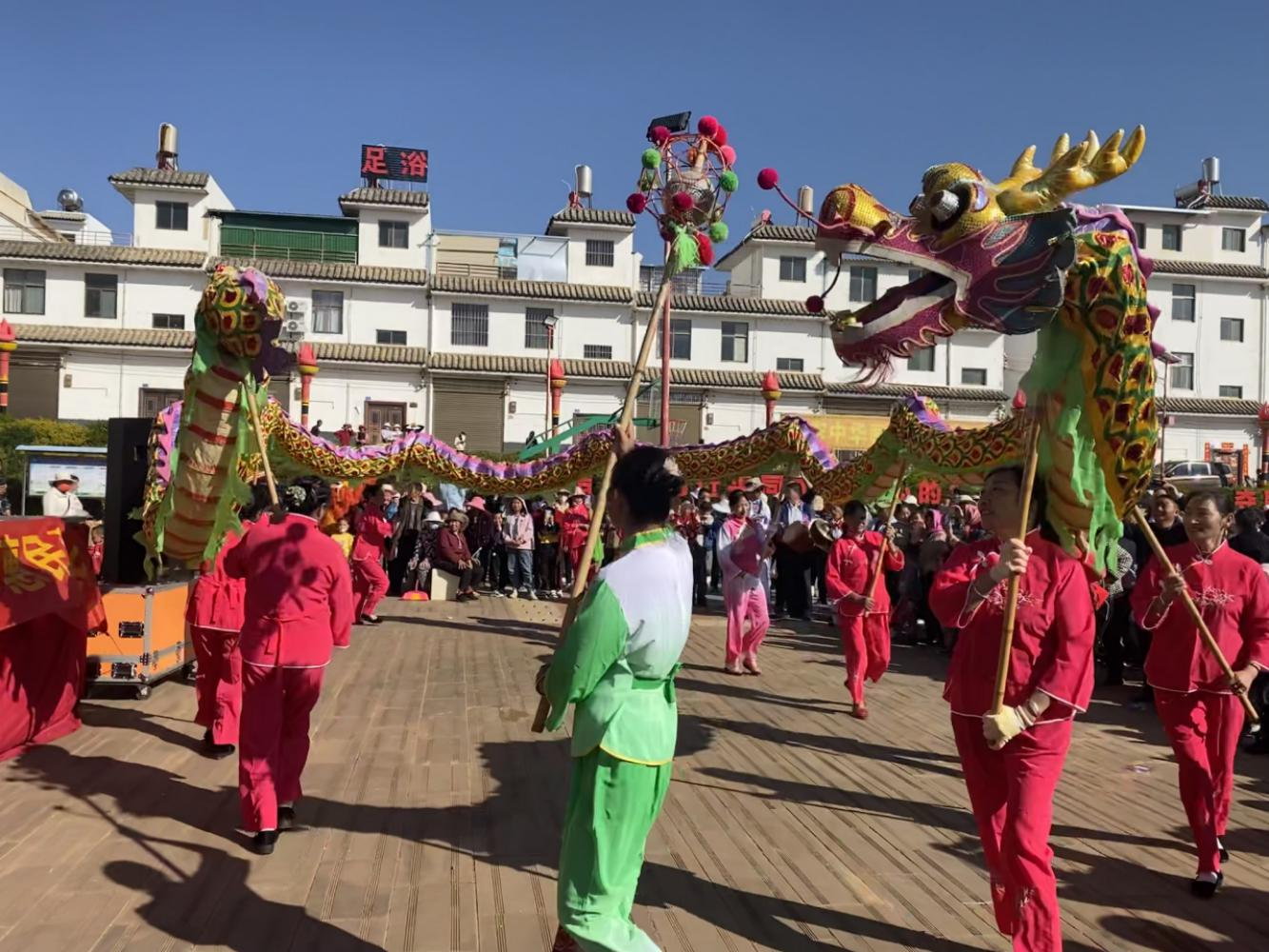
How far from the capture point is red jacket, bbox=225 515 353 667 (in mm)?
4391

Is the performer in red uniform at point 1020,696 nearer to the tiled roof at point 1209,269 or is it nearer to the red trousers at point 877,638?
the red trousers at point 877,638

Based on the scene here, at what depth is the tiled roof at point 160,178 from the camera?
2847 centimetres

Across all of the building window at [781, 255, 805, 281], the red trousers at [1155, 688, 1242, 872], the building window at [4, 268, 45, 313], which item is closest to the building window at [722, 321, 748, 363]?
the building window at [781, 255, 805, 281]

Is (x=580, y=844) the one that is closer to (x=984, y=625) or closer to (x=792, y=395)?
(x=984, y=625)

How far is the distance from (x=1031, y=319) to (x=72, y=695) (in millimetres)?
6094

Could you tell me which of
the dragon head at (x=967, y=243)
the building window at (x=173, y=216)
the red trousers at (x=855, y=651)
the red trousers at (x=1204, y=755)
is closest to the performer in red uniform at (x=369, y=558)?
the red trousers at (x=855, y=651)

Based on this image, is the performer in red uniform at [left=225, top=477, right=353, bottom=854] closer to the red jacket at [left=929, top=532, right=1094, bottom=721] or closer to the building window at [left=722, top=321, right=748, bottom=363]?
the red jacket at [left=929, top=532, right=1094, bottom=721]

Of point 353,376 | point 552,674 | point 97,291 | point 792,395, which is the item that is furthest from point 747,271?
point 552,674

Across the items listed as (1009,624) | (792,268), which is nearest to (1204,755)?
(1009,624)

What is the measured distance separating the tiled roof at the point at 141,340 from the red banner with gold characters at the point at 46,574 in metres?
22.7

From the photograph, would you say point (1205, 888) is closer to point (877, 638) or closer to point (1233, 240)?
point (877, 638)

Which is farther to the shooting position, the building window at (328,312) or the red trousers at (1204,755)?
the building window at (328,312)

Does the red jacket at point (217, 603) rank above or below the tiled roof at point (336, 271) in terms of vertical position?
below

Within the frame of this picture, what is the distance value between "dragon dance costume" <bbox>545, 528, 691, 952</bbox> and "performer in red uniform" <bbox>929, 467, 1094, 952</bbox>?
1.19 metres
